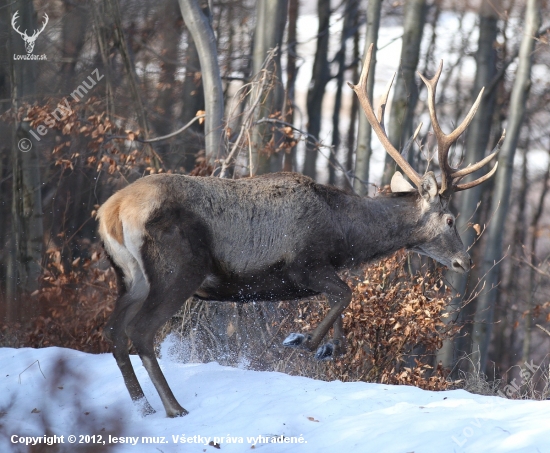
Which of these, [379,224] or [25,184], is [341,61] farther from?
[379,224]

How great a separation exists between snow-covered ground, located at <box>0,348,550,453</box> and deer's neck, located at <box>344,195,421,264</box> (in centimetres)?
135

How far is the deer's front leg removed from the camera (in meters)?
6.39

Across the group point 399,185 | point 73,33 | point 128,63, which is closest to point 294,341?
point 399,185

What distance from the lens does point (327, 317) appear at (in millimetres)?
6445

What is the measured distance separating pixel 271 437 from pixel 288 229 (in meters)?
1.93

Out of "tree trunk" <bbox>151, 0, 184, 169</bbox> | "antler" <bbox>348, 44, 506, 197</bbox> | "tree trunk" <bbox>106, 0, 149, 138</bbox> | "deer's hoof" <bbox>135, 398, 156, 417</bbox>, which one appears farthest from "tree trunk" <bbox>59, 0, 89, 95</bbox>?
"deer's hoof" <bbox>135, 398, 156, 417</bbox>

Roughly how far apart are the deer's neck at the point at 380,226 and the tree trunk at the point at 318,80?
15.2 metres

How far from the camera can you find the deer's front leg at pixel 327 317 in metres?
6.39

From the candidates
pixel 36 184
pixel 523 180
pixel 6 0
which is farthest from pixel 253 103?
pixel 523 180

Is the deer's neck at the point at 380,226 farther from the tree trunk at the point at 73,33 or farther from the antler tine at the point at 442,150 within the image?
the tree trunk at the point at 73,33

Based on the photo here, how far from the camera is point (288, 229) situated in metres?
6.51

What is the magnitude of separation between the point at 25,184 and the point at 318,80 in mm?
12237

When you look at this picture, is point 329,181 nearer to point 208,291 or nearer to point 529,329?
point 529,329

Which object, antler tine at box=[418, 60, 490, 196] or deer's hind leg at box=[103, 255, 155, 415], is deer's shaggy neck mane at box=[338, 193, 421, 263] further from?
deer's hind leg at box=[103, 255, 155, 415]
